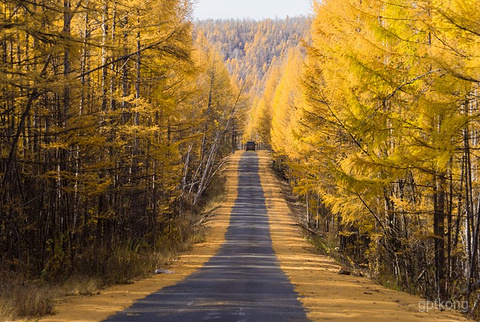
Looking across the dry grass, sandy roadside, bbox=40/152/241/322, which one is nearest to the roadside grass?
the dry grass

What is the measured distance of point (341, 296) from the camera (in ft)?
32.8

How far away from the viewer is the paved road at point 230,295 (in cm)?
724

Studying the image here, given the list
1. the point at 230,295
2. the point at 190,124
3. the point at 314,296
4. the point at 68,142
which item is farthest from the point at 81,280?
the point at 190,124

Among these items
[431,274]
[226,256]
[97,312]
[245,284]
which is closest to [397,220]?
[431,274]

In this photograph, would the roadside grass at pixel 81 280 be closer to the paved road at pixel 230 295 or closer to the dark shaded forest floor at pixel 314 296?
the dark shaded forest floor at pixel 314 296

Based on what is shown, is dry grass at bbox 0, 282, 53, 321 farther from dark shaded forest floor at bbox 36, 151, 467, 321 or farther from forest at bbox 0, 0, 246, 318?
dark shaded forest floor at bbox 36, 151, 467, 321

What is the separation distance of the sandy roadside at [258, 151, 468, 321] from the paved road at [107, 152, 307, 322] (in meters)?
0.38

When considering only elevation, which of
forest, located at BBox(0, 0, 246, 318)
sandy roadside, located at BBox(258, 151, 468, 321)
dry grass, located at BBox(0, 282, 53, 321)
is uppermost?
forest, located at BBox(0, 0, 246, 318)

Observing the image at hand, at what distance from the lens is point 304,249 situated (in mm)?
22766

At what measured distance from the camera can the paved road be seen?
7.24 m

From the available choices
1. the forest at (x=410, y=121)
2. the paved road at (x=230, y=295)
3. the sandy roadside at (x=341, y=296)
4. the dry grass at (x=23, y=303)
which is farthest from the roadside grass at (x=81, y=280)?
the forest at (x=410, y=121)

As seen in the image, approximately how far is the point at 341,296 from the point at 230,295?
2.35 m

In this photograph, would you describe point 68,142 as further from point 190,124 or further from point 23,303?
point 190,124

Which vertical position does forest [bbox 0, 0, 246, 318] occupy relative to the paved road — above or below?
above
